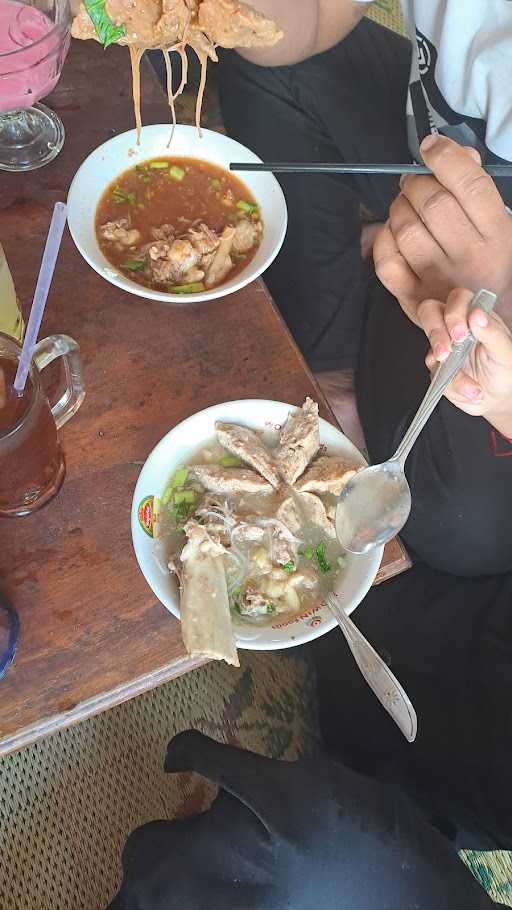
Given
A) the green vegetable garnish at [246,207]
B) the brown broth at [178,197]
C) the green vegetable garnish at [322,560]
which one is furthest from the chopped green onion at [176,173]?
the green vegetable garnish at [322,560]

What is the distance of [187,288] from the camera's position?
113cm

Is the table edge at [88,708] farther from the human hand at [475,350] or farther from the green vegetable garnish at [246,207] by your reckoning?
the green vegetable garnish at [246,207]

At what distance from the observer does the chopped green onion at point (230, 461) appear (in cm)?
100

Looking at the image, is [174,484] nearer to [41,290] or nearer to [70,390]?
[70,390]

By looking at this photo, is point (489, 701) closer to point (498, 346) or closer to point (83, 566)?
point (498, 346)

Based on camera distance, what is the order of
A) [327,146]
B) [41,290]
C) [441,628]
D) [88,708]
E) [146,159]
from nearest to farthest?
[41,290] → [88,708] → [146,159] → [441,628] → [327,146]

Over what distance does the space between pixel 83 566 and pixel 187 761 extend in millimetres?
372

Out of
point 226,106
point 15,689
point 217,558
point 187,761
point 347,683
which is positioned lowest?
point 347,683

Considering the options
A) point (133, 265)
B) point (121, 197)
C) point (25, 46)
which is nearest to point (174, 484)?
point (133, 265)

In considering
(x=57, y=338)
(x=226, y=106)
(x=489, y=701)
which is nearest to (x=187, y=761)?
(x=489, y=701)

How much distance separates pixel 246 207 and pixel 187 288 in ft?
0.72

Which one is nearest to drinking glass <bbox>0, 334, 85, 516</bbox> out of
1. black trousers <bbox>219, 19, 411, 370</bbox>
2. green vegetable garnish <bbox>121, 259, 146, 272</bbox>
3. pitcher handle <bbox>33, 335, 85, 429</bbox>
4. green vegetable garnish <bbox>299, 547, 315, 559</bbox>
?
pitcher handle <bbox>33, 335, 85, 429</bbox>

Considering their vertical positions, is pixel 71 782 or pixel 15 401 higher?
pixel 15 401

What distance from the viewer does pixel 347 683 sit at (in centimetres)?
134
